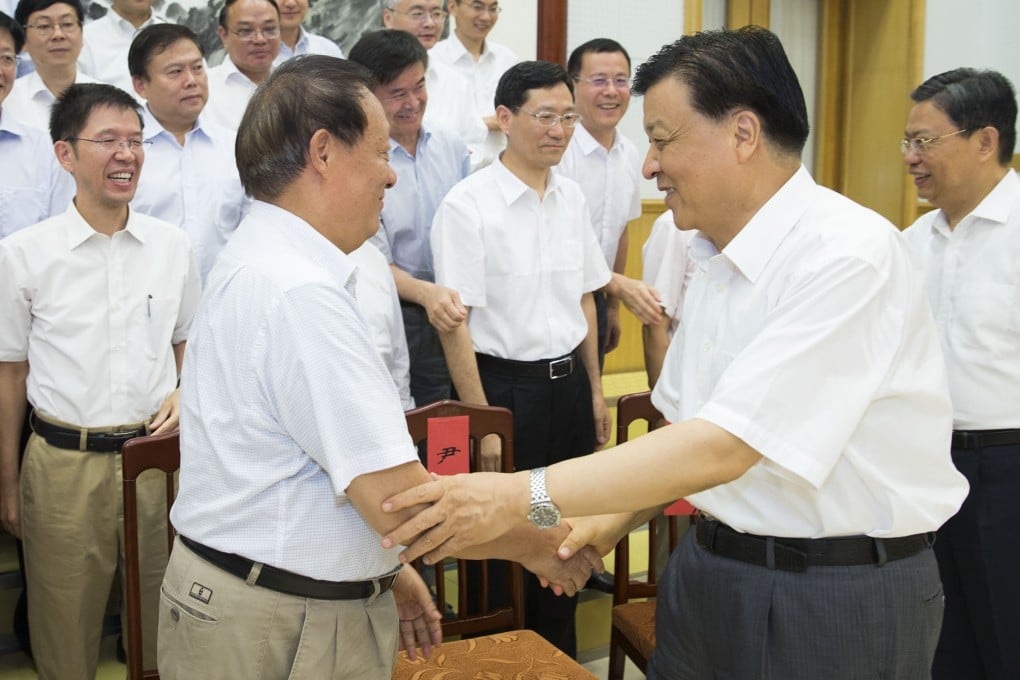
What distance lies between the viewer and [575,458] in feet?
5.87

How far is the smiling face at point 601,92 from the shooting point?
3.59 m

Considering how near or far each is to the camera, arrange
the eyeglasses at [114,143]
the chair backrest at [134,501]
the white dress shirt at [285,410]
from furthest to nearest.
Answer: the eyeglasses at [114,143]
the chair backrest at [134,501]
the white dress shirt at [285,410]

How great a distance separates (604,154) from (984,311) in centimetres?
165

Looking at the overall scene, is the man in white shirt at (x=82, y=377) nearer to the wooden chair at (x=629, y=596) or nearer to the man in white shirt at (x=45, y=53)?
the man in white shirt at (x=45, y=53)

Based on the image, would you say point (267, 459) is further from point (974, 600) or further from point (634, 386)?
point (634, 386)

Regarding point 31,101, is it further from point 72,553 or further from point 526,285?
point 526,285

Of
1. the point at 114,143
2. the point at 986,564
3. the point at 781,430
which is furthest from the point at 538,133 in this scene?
the point at 781,430

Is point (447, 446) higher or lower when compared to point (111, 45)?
lower

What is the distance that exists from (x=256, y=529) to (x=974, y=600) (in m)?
1.97

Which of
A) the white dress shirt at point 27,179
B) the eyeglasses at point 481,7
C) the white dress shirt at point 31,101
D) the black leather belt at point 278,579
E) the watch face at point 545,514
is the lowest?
the black leather belt at point 278,579

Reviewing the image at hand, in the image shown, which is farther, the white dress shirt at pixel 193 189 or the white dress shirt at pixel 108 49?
the white dress shirt at pixel 108 49

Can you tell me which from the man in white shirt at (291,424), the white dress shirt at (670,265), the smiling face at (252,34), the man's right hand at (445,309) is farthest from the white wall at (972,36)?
the man in white shirt at (291,424)

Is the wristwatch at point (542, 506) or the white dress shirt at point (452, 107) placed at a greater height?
the white dress shirt at point (452, 107)

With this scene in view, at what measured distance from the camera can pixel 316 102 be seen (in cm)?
132
